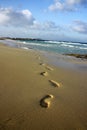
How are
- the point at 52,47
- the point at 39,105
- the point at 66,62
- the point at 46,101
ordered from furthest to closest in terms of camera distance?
the point at 52,47, the point at 66,62, the point at 46,101, the point at 39,105

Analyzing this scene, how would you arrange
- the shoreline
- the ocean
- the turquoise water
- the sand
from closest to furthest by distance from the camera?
the sand < the shoreline < the ocean < the turquoise water

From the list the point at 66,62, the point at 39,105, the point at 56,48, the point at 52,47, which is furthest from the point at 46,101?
the point at 52,47

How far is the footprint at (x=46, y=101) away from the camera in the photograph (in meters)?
5.03

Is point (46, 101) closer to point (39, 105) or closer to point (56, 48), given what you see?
point (39, 105)

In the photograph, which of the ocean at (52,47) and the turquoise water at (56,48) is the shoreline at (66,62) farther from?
the turquoise water at (56,48)

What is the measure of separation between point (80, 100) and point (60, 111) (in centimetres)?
99

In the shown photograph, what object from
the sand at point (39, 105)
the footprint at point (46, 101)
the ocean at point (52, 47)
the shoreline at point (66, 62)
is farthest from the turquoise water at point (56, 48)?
the footprint at point (46, 101)

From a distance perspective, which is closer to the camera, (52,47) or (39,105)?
(39,105)

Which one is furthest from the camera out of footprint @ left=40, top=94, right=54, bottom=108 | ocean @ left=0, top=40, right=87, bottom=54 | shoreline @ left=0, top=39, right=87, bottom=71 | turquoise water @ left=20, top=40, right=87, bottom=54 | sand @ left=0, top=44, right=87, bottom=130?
turquoise water @ left=20, top=40, right=87, bottom=54

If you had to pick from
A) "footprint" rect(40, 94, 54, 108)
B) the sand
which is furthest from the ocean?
"footprint" rect(40, 94, 54, 108)

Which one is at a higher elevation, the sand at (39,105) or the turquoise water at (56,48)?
the sand at (39,105)

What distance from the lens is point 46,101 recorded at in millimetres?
5273

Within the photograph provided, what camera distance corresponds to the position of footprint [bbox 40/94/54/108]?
5.03 metres

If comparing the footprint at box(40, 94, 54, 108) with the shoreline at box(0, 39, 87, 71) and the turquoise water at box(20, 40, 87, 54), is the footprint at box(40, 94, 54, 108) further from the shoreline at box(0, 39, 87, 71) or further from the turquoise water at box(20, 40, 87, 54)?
the turquoise water at box(20, 40, 87, 54)
